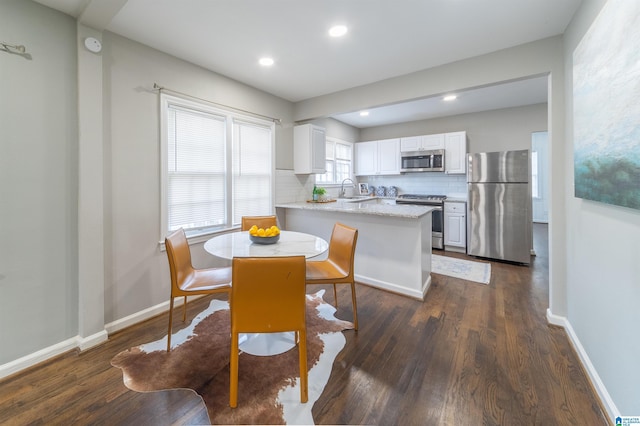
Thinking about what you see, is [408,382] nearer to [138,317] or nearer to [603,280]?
[603,280]

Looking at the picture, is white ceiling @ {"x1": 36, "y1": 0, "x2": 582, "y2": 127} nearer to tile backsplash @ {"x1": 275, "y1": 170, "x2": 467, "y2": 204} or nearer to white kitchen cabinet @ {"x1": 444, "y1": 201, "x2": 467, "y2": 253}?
tile backsplash @ {"x1": 275, "y1": 170, "x2": 467, "y2": 204}

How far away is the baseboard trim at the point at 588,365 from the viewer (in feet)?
4.62

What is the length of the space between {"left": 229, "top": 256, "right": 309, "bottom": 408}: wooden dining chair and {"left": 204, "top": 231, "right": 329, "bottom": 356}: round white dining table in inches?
12.0

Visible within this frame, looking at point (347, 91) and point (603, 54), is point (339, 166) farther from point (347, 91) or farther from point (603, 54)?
point (603, 54)

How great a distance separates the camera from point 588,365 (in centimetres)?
173

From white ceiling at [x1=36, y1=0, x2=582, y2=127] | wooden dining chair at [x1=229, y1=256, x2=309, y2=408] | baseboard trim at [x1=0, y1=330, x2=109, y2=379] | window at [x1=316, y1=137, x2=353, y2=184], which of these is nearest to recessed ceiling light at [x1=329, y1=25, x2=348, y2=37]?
white ceiling at [x1=36, y1=0, x2=582, y2=127]

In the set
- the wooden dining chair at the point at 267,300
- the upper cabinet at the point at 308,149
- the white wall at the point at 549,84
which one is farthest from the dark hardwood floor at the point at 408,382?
the upper cabinet at the point at 308,149

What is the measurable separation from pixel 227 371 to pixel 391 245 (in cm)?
208

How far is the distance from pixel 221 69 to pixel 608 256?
12.0ft

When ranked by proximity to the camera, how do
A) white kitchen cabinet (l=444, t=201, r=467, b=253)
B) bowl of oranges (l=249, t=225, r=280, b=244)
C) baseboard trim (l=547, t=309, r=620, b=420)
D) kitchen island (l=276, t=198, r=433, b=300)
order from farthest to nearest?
white kitchen cabinet (l=444, t=201, r=467, b=253) < kitchen island (l=276, t=198, r=433, b=300) < bowl of oranges (l=249, t=225, r=280, b=244) < baseboard trim (l=547, t=309, r=620, b=420)

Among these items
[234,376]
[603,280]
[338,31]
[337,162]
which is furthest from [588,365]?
[337,162]

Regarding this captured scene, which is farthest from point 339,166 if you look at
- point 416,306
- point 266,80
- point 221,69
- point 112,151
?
point 112,151

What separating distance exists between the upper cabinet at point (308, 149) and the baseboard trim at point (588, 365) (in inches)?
130

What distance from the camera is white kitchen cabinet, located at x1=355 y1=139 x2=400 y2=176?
5680 millimetres
